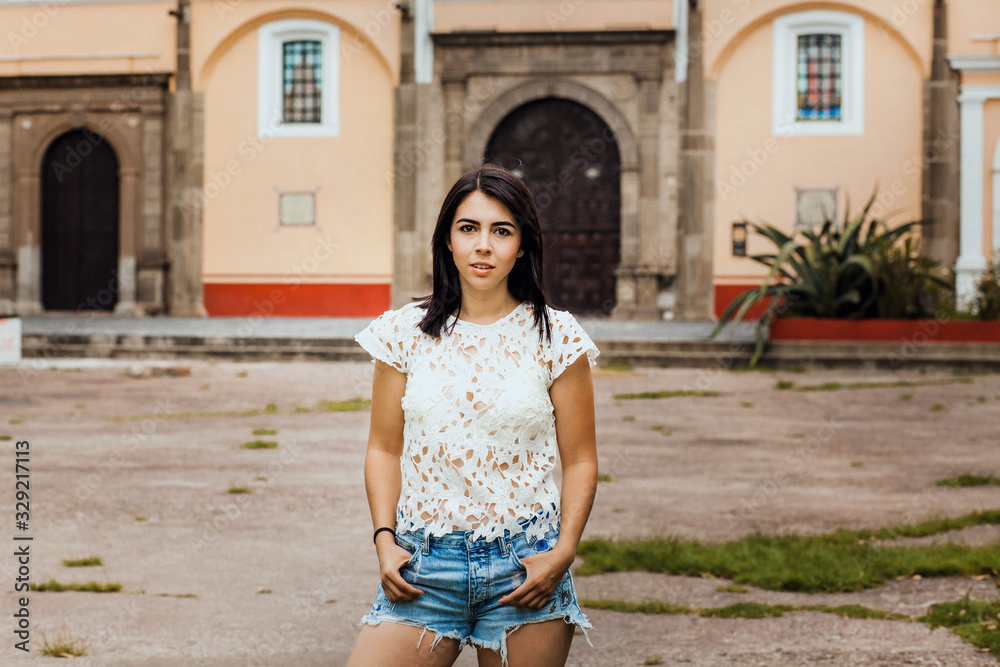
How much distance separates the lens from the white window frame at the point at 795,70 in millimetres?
21859

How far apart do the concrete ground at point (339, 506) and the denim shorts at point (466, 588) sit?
153 centimetres

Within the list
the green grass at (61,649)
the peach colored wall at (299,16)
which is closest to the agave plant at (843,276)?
the peach colored wall at (299,16)

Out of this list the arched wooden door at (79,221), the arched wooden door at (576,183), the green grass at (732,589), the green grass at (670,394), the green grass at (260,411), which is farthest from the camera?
the arched wooden door at (79,221)

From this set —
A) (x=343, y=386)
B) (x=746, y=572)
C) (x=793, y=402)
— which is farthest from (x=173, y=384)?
(x=746, y=572)

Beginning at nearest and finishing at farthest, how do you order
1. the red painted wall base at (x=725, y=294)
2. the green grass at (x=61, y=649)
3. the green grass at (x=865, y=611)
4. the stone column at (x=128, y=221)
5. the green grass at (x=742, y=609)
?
the green grass at (x=61, y=649), the green grass at (x=865, y=611), the green grass at (x=742, y=609), the red painted wall base at (x=725, y=294), the stone column at (x=128, y=221)

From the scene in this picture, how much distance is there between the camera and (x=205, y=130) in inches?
923

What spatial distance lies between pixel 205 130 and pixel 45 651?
2066 cm

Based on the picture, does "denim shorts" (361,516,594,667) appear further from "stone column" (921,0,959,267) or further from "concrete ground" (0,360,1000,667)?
"stone column" (921,0,959,267)

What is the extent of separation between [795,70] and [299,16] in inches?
355

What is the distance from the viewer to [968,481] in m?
6.93

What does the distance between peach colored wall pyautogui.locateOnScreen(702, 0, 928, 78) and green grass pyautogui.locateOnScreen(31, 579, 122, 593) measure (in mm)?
18911

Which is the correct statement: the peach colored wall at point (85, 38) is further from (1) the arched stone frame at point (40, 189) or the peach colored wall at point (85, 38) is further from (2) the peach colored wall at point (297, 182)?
(2) the peach colored wall at point (297, 182)

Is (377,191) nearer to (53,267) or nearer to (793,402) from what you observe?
(53,267)

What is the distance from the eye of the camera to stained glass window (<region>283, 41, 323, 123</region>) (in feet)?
76.9
